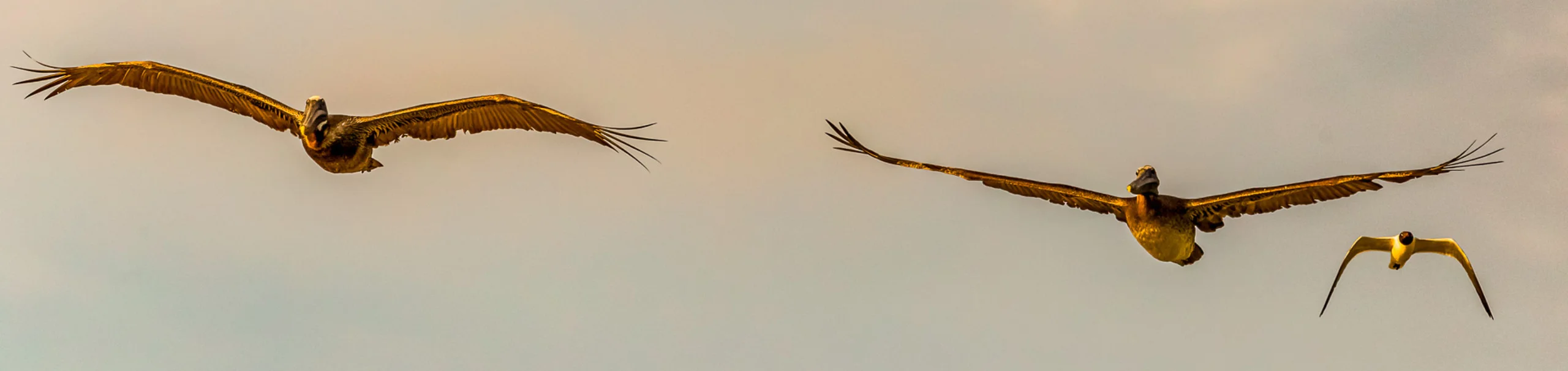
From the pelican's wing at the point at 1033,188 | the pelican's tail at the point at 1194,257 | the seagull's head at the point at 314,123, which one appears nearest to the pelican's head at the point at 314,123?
the seagull's head at the point at 314,123

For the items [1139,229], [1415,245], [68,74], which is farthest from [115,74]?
[1415,245]

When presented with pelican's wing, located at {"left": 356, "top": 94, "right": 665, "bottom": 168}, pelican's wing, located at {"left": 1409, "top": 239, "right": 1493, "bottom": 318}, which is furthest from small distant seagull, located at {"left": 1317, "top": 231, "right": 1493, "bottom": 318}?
pelican's wing, located at {"left": 356, "top": 94, "right": 665, "bottom": 168}

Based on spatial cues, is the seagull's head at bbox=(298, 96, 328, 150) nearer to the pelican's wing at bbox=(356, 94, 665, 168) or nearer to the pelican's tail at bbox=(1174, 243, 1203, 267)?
the pelican's wing at bbox=(356, 94, 665, 168)

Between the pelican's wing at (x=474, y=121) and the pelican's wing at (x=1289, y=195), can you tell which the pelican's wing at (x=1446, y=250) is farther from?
the pelican's wing at (x=474, y=121)

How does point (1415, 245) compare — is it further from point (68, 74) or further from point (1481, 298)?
point (68, 74)

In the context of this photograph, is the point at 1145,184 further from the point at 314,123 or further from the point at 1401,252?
the point at 314,123
